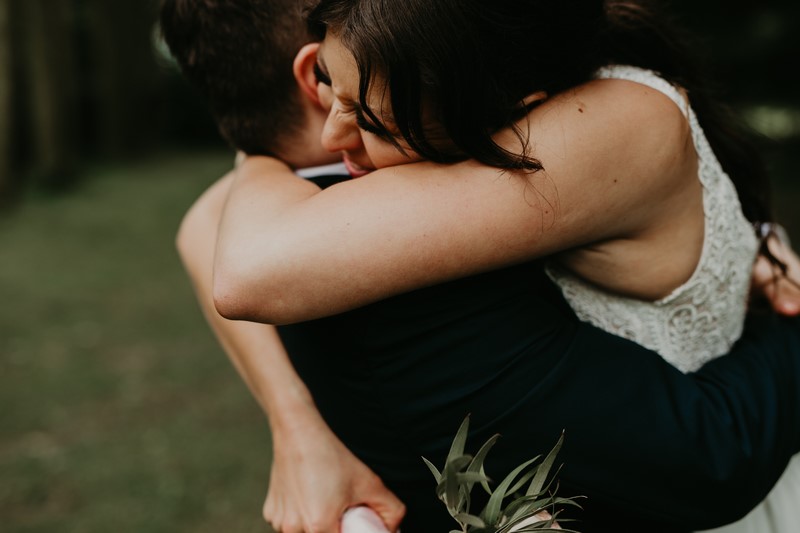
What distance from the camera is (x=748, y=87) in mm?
11320

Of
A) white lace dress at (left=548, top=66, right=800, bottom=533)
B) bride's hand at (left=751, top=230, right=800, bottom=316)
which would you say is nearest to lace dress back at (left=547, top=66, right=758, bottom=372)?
white lace dress at (left=548, top=66, right=800, bottom=533)

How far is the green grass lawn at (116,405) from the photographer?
4.31 metres

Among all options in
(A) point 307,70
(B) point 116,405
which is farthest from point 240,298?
(B) point 116,405

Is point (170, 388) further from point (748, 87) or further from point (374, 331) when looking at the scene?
point (748, 87)

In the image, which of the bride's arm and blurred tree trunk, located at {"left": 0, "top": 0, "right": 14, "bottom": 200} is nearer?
the bride's arm

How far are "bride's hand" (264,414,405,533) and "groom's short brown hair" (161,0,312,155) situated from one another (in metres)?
0.74

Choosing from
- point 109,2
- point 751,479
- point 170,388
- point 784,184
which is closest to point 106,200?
point 109,2

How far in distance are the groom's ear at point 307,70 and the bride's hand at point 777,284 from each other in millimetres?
1292

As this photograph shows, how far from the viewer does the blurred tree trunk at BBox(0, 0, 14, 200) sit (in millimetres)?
10320

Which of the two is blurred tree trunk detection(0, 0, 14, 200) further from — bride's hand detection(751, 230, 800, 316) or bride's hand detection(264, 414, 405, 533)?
bride's hand detection(751, 230, 800, 316)

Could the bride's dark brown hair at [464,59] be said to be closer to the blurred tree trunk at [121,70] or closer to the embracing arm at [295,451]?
the embracing arm at [295,451]

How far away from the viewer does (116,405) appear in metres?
5.43

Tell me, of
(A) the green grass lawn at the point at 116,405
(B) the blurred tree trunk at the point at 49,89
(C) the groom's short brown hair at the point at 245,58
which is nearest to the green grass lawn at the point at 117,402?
(A) the green grass lawn at the point at 116,405

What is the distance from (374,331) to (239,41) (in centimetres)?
81
